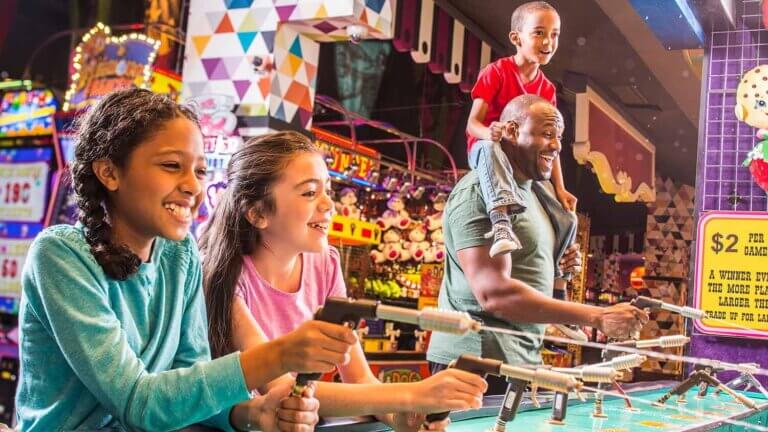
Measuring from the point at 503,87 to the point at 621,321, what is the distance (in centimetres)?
49

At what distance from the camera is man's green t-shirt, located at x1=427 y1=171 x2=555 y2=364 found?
4.75 feet

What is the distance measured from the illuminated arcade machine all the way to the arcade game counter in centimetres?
289

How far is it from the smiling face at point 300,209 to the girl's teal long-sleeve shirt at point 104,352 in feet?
0.76

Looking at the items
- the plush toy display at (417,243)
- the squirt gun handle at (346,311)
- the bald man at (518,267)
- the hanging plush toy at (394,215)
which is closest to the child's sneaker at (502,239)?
the bald man at (518,267)

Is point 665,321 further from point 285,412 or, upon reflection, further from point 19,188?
point 19,188

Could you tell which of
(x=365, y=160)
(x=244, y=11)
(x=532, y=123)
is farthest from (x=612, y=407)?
(x=365, y=160)

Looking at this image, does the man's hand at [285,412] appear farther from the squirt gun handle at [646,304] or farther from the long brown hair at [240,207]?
the squirt gun handle at [646,304]

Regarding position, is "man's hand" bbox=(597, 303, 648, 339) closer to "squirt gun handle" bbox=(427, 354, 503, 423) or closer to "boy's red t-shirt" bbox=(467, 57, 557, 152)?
"boy's red t-shirt" bbox=(467, 57, 557, 152)

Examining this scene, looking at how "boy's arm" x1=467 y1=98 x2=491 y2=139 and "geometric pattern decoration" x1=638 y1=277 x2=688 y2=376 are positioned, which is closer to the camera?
"boy's arm" x1=467 y1=98 x2=491 y2=139

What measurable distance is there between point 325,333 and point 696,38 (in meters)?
1.46

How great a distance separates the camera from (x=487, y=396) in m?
1.36

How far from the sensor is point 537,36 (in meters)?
1.59

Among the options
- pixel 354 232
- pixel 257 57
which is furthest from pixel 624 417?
pixel 354 232

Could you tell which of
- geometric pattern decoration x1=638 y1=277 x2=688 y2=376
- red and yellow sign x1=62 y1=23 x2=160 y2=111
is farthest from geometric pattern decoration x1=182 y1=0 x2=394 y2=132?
geometric pattern decoration x1=638 y1=277 x2=688 y2=376
